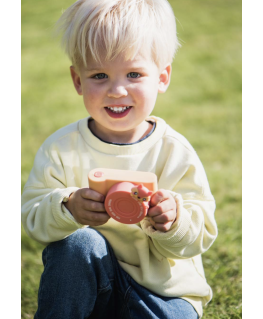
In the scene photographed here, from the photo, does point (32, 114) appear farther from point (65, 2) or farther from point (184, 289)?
point (65, 2)

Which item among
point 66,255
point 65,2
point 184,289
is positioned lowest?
point 184,289

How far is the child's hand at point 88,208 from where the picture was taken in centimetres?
140

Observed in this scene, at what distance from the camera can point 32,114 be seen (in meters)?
4.35

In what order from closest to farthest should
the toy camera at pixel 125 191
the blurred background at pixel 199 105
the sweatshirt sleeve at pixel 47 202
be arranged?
1. the toy camera at pixel 125 191
2. the sweatshirt sleeve at pixel 47 202
3. the blurred background at pixel 199 105

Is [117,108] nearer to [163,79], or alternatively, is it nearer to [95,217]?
[163,79]

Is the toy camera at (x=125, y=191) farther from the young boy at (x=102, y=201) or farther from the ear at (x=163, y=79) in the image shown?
the ear at (x=163, y=79)

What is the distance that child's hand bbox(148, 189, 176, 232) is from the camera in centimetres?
137

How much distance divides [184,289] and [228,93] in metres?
3.46

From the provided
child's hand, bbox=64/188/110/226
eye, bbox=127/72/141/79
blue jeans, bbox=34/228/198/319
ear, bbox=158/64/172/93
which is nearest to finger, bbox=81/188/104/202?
child's hand, bbox=64/188/110/226

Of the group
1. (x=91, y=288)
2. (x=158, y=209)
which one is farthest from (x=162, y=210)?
(x=91, y=288)

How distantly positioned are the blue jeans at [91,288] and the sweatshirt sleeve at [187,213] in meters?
0.18

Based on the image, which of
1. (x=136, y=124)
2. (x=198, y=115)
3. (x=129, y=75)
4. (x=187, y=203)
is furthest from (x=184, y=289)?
(x=198, y=115)

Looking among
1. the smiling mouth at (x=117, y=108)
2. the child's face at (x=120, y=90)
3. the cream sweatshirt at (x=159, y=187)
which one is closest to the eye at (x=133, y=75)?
the child's face at (x=120, y=90)

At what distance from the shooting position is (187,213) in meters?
1.53
